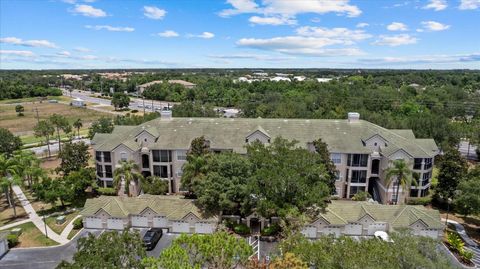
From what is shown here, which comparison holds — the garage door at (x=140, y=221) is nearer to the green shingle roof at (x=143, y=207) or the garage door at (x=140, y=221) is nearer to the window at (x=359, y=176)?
the green shingle roof at (x=143, y=207)

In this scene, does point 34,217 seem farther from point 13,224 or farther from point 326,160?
point 326,160

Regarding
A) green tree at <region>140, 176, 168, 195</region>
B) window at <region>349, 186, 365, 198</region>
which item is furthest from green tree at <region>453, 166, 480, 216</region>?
green tree at <region>140, 176, 168, 195</region>

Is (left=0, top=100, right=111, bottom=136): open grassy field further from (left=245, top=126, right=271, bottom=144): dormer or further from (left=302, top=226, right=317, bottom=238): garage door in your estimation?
(left=302, top=226, right=317, bottom=238): garage door

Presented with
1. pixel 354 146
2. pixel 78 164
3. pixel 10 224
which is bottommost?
pixel 10 224

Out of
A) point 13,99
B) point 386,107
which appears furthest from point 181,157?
point 13,99

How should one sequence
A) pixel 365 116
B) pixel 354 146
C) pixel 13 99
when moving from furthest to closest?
pixel 13 99
pixel 365 116
pixel 354 146

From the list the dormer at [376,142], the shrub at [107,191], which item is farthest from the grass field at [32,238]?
the dormer at [376,142]

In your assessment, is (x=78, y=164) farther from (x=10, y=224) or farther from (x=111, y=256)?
(x=111, y=256)
